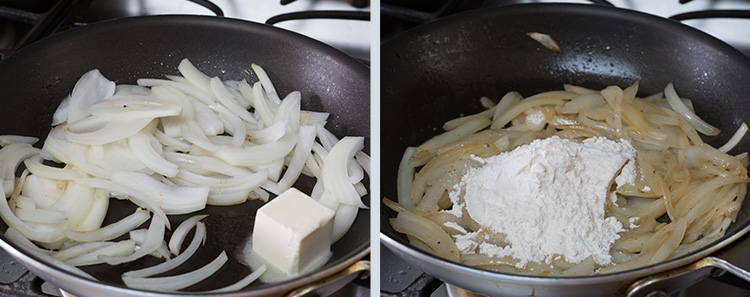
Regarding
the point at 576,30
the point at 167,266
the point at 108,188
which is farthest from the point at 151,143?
the point at 576,30

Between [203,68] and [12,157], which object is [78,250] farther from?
[203,68]

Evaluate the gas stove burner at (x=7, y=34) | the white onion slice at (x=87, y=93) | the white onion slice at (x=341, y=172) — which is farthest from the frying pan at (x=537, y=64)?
the gas stove burner at (x=7, y=34)

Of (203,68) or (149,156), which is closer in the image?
(149,156)

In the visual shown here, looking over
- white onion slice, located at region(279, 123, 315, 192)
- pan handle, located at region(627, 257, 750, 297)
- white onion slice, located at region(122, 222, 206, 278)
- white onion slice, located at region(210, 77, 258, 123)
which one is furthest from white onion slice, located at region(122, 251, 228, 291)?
pan handle, located at region(627, 257, 750, 297)

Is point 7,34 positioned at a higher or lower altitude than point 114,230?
higher

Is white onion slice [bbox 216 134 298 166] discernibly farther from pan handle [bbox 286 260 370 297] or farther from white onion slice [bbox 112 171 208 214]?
pan handle [bbox 286 260 370 297]

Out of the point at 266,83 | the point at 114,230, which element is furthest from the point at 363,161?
the point at 114,230

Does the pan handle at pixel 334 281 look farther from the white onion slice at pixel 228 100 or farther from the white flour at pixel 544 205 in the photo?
the white onion slice at pixel 228 100
